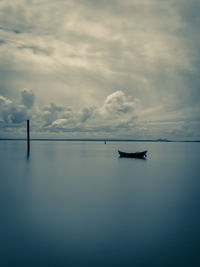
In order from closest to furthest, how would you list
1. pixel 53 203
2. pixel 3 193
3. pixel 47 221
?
pixel 47 221, pixel 53 203, pixel 3 193

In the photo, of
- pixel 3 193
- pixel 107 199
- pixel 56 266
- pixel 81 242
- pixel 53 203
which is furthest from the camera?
pixel 3 193

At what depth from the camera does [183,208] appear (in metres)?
16.0

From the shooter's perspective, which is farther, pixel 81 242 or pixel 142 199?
pixel 142 199

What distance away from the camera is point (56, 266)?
26.6ft

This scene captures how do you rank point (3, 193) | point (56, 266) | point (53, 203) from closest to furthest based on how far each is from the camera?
point (56, 266), point (53, 203), point (3, 193)

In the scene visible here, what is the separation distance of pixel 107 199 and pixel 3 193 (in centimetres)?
1067

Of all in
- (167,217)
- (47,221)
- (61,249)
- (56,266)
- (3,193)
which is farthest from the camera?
(3,193)

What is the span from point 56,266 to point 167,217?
851cm

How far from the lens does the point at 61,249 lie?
9.43m

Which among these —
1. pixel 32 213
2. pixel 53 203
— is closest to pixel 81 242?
pixel 32 213

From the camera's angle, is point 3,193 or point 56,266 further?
point 3,193

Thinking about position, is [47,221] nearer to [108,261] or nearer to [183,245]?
[108,261]

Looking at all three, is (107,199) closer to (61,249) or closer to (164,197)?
(164,197)

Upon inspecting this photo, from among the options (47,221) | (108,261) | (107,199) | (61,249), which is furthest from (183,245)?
(107,199)
